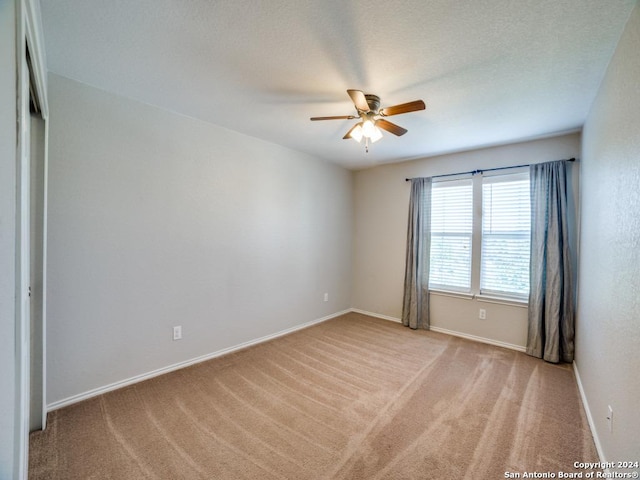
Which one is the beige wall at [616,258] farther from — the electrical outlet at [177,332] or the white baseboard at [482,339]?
the electrical outlet at [177,332]

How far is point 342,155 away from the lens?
13.1 feet

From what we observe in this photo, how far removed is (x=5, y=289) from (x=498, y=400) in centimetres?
306

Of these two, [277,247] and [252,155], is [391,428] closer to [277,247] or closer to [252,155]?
[277,247]

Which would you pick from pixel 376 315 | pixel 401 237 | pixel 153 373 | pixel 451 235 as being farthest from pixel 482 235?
pixel 153 373

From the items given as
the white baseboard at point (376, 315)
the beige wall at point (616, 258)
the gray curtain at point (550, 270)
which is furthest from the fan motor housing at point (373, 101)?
the white baseboard at point (376, 315)

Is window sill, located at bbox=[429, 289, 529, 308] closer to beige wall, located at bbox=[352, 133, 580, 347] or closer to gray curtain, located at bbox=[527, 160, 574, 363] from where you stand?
beige wall, located at bbox=[352, 133, 580, 347]

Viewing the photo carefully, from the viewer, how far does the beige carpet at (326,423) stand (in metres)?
1.61

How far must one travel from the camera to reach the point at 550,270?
9.93 ft

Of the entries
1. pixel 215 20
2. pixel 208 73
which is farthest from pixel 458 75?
pixel 208 73

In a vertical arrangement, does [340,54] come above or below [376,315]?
above

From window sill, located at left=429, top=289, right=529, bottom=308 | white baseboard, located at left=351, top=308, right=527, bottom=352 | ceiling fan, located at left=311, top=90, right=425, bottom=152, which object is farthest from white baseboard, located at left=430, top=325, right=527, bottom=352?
ceiling fan, located at left=311, top=90, right=425, bottom=152

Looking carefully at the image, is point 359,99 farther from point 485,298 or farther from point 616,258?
point 485,298

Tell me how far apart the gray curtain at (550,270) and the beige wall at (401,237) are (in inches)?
6.9

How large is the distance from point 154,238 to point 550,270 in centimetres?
408
